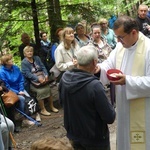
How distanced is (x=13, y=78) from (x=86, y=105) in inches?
139

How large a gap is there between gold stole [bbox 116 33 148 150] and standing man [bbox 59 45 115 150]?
52 centimetres

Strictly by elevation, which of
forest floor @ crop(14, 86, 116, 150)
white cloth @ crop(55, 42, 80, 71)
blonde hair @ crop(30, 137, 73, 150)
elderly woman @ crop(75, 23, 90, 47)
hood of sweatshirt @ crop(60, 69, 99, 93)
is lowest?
forest floor @ crop(14, 86, 116, 150)

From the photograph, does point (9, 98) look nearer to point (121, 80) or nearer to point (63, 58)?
point (63, 58)

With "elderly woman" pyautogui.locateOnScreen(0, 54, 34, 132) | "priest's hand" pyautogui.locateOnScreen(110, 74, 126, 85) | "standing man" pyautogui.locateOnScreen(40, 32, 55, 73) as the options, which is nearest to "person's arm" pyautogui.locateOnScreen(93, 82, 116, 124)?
"priest's hand" pyautogui.locateOnScreen(110, 74, 126, 85)

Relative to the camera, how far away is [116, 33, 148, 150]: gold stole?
349 cm

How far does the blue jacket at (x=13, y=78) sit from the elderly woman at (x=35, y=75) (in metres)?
0.24

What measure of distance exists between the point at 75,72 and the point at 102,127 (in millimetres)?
626

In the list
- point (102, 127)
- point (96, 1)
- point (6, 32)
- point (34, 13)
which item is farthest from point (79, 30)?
point (102, 127)

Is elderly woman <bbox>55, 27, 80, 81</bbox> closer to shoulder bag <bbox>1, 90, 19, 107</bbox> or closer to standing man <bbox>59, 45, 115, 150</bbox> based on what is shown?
shoulder bag <bbox>1, 90, 19, 107</bbox>

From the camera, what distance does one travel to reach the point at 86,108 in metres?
3.09

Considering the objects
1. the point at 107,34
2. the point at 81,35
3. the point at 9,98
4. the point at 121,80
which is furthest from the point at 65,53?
the point at 121,80

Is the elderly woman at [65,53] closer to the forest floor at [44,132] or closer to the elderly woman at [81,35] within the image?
the elderly woman at [81,35]

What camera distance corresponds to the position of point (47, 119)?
6.52m

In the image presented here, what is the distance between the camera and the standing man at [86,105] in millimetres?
3033
